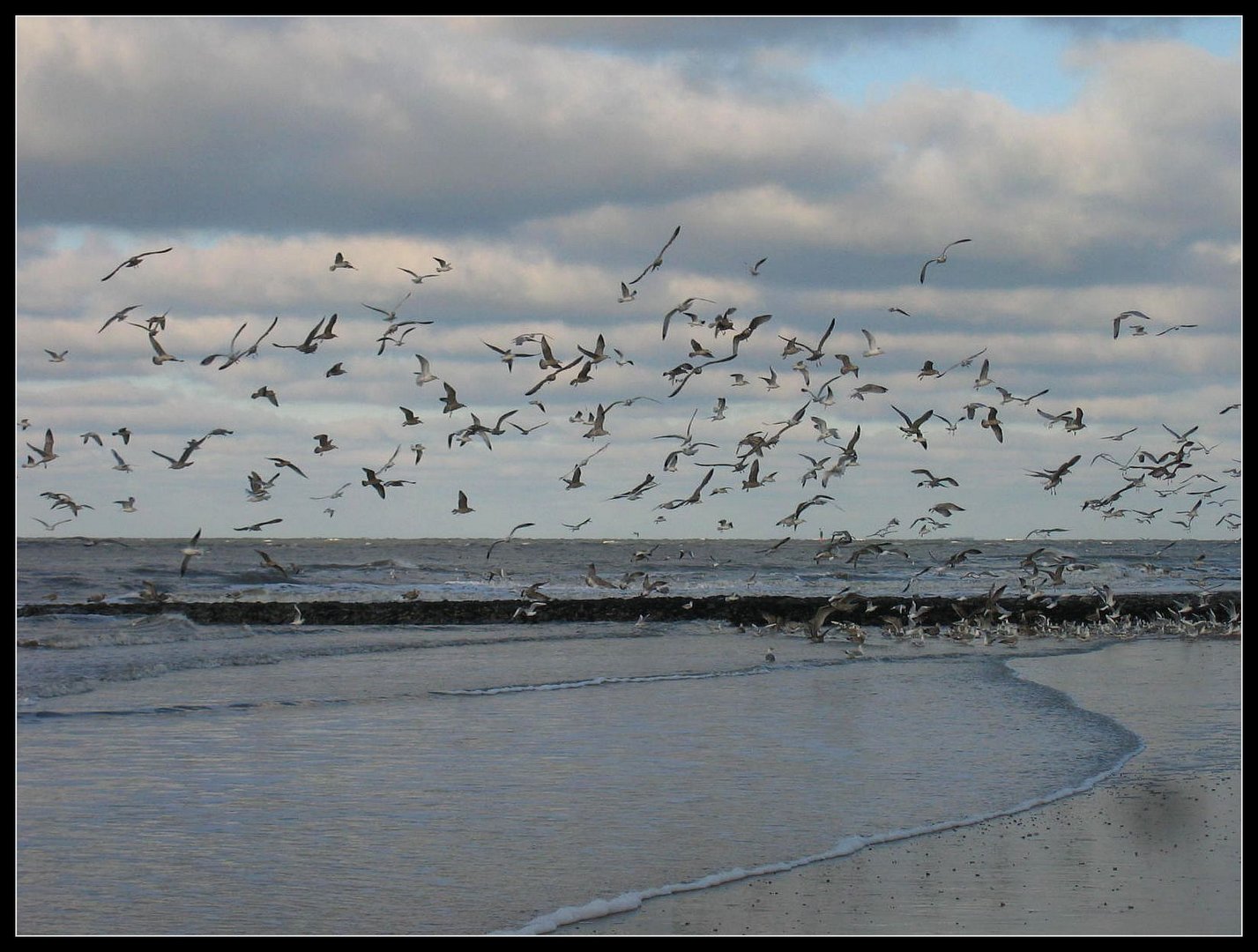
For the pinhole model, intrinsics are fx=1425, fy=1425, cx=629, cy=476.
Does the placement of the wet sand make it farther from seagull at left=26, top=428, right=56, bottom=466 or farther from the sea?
seagull at left=26, top=428, right=56, bottom=466

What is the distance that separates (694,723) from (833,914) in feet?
28.7

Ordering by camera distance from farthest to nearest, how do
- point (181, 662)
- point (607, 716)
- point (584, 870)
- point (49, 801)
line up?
point (181, 662), point (607, 716), point (49, 801), point (584, 870)

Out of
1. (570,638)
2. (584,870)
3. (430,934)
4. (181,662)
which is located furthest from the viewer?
(570,638)

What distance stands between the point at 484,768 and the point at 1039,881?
21.0 ft

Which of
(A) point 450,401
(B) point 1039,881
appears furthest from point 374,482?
(B) point 1039,881

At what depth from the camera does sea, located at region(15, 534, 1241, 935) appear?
10.4 metres

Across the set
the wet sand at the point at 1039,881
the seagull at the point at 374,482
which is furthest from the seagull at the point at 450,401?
the wet sand at the point at 1039,881

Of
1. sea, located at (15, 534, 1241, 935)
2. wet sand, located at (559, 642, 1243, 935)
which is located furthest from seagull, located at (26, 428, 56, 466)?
wet sand, located at (559, 642, 1243, 935)

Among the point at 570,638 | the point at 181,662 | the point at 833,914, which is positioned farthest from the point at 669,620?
the point at 833,914

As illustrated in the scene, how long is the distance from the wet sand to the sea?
1.14 feet

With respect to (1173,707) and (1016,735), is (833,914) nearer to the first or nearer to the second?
(1016,735)

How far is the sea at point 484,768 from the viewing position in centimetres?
1041

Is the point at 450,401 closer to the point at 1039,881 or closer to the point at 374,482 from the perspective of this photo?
the point at 374,482

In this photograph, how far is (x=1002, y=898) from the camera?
1002cm
